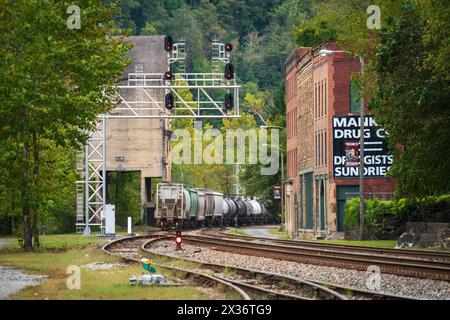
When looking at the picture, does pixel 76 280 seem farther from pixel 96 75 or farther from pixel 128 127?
pixel 128 127

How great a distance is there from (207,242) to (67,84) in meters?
9.49

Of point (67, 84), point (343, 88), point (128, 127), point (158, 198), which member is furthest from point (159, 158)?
point (67, 84)

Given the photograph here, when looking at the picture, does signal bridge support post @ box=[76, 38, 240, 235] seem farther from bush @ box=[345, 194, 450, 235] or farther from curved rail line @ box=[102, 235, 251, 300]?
bush @ box=[345, 194, 450, 235]

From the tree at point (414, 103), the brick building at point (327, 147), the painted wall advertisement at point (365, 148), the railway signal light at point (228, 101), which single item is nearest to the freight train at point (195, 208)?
the brick building at point (327, 147)

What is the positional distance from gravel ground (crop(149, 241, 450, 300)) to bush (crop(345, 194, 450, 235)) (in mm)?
14661

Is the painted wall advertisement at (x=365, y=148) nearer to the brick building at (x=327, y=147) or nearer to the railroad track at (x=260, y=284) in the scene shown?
the brick building at (x=327, y=147)

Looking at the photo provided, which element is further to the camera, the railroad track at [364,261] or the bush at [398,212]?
the bush at [398,212]

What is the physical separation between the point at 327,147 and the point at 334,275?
44190mm

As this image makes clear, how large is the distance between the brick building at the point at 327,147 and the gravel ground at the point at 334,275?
24876mm

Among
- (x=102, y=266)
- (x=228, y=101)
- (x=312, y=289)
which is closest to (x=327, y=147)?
(x=228, y=101)

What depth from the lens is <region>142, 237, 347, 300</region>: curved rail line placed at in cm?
2070

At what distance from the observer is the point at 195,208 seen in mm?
88875

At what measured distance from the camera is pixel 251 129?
139375 mm

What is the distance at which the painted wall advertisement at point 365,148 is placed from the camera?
66.6m
